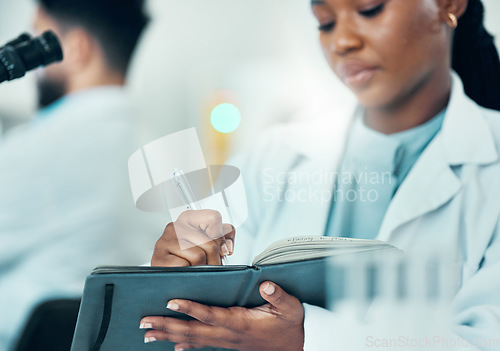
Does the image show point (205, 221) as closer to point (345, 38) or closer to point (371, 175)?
point (371, 175)

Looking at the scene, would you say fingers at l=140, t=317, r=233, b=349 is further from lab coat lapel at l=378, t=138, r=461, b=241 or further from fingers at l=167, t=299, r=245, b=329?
lab coat lapel at l=378, t=138, r=461, b=241

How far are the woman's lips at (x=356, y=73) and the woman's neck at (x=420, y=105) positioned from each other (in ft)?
0.27

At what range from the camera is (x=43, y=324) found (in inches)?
43.6

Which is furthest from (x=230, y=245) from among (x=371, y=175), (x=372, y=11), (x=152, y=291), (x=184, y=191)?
(x=372, y=11)

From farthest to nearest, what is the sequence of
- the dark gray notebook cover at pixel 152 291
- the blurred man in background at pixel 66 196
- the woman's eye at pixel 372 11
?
the blurred man in background at pixel 66 196 → the woman's eye at pixel 372 11 → the dark gray notebook cover at pixel 152 291

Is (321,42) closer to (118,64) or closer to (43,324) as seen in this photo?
(118,64)

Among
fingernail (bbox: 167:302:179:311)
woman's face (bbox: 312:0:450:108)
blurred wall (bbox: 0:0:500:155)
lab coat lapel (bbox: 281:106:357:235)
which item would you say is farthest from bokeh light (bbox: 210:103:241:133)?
fingernail (bbox: 167:302:179:311)

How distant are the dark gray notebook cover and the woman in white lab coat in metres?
0.14

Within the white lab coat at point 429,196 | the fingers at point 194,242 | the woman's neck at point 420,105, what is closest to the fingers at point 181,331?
the fingers at point 194,242

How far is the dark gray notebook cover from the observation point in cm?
76

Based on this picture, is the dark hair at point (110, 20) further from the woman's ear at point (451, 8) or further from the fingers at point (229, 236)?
the woman's ear at point (451, 8)

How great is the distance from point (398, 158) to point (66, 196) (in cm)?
84

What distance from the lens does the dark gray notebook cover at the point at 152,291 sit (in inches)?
30.1

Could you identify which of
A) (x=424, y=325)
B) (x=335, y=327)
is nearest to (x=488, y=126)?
(x=424, y=325)
